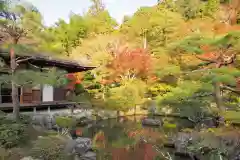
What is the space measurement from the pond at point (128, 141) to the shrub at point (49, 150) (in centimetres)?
147

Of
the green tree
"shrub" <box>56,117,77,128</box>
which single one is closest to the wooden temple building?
"shrub" <box>56,117,77,128</box>

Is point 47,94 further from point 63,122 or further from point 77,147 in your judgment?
point 77,147

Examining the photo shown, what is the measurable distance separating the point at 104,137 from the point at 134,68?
8.01m

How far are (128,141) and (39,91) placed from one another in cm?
492

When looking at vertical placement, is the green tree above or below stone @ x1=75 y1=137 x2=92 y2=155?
above

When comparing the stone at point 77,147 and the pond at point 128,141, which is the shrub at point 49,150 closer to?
the stone at point 77,147

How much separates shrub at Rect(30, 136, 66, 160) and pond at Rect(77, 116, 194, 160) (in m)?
1.47

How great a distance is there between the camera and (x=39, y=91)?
11.8m

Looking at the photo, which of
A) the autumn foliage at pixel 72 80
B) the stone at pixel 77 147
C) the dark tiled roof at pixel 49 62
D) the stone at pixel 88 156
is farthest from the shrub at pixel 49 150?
the autumn foliage at pixel 72 80

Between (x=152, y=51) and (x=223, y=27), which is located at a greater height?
(x=152, y=51)

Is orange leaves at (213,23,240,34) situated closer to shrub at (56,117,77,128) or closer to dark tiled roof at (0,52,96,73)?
dark tiled roof at (0,52,96,73)

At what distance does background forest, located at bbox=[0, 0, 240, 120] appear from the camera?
7457 mm

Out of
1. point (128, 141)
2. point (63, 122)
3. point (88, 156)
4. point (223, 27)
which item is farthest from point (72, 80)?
Result: point (223, 27)

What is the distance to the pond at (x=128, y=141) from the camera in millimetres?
7734
